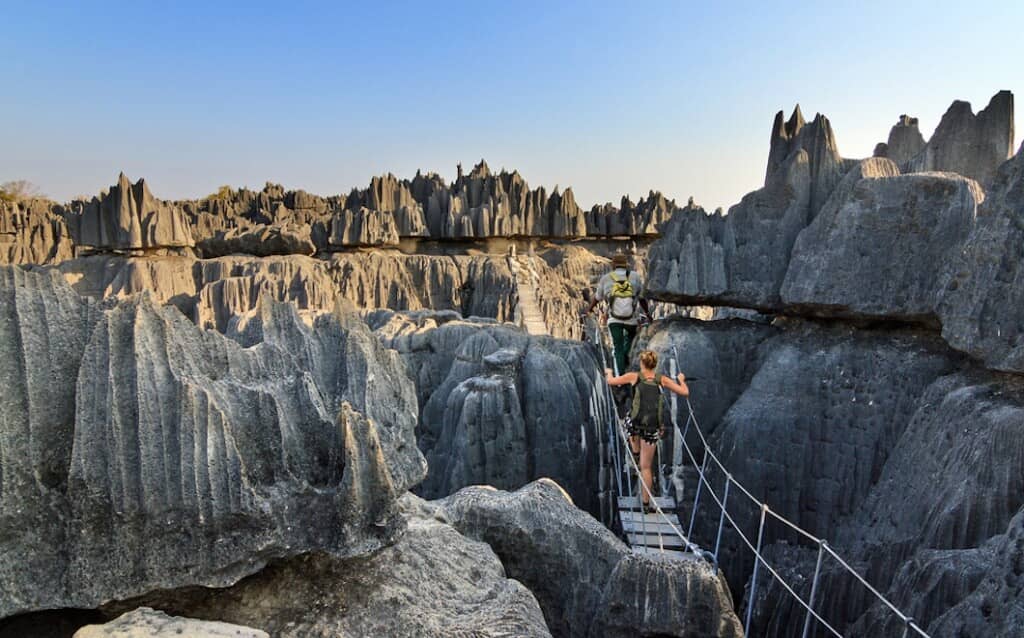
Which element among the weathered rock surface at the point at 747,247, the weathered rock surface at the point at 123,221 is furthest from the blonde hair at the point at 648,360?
the weathered rock surface at the point at 123,221

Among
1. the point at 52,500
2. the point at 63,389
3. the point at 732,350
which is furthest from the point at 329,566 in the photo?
the point at 732,350

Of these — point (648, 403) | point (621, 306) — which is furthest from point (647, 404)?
point (621, 306)

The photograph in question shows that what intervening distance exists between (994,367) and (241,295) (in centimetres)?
2033

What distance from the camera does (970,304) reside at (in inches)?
197

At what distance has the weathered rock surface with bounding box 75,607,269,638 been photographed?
7.54 ft

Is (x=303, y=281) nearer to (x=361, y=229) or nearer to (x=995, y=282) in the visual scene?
(x=361, y=229)

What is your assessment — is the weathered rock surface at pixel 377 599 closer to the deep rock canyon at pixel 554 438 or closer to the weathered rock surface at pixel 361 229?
the deep rock canyon at pixel 554 438

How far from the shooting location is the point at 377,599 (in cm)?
284

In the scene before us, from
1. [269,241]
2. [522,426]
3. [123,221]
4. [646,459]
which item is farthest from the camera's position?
[269,241]

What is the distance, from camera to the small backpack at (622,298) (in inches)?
290

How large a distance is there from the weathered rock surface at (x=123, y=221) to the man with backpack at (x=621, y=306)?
859 inches

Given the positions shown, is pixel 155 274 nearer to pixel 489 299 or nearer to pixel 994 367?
pixel 489 299

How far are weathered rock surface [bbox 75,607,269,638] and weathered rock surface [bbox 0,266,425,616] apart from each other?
10cm

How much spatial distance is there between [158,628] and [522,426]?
19.0 feet
